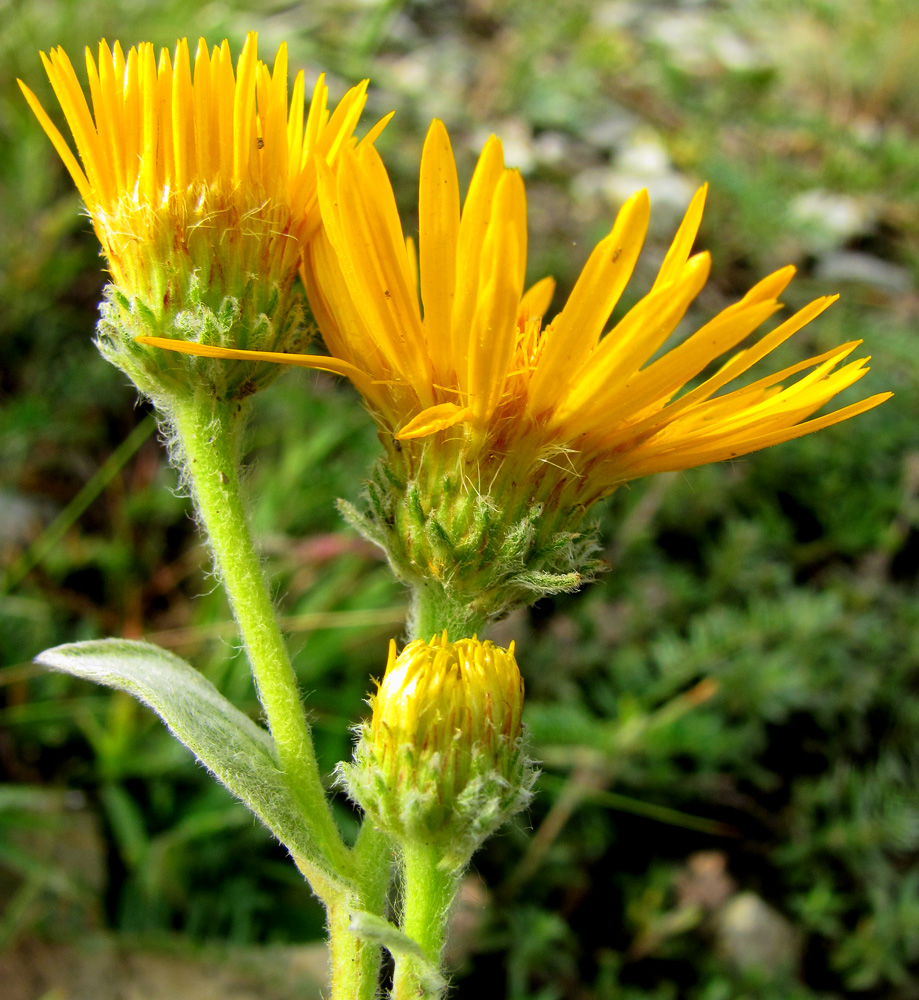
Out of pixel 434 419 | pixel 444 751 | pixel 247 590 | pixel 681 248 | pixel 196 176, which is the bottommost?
pixel 444 751

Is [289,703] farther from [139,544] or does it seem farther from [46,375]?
[46,375]

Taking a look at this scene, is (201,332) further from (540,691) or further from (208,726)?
(540,691)

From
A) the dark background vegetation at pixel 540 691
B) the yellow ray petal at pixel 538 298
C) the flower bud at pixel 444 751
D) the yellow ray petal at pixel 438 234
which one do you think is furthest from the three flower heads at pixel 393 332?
the dark background vegetation at pixel 540 691

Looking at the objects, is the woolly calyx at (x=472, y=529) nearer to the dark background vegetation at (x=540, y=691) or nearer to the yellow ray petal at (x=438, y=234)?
the yellow ray petal at (x=438, y=234)

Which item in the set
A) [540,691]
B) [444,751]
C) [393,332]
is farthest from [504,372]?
[540,691]

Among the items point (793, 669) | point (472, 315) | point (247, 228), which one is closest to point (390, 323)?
point (472, 315)

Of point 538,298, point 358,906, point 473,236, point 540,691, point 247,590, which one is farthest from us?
point 540,691
